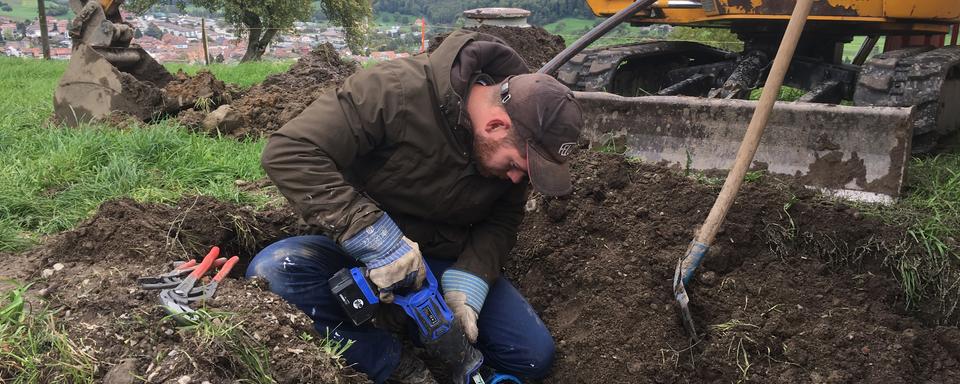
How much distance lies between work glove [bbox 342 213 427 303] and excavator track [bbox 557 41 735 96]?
124 inches

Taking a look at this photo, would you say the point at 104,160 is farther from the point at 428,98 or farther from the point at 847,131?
→ the point at 847,131

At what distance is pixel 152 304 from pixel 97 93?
4.27m

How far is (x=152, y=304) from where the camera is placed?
2.22 m

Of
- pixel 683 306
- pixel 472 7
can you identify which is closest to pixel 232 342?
pixel 683 306

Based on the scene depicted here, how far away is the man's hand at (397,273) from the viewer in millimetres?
2381

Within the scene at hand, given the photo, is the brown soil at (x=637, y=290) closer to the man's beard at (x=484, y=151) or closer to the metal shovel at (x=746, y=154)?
the metal shovel at (x=746, y=154)

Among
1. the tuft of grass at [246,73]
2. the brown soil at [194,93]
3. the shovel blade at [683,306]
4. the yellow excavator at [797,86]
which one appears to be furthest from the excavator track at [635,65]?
the tuft of grass at [246,73]

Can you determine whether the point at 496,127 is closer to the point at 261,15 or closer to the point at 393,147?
the point at 393,147

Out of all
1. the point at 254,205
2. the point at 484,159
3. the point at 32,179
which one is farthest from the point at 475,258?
the point at 32,179

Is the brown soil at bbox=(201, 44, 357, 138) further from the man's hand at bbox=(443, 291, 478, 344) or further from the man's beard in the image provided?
the man's beard

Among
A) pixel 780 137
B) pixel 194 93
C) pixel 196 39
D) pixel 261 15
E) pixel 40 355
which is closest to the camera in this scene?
pixel 40 355

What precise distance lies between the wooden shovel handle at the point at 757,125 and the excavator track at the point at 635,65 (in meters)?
2.25

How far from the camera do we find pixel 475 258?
2.98m

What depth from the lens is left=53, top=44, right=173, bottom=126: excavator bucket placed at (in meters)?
5.73
